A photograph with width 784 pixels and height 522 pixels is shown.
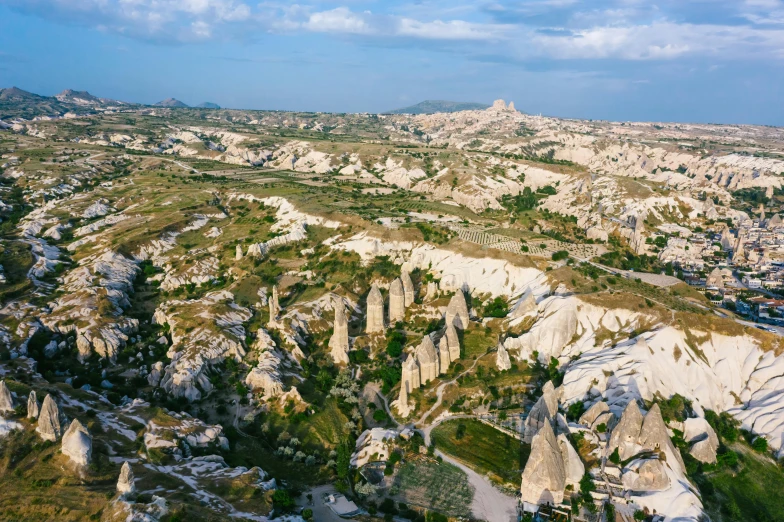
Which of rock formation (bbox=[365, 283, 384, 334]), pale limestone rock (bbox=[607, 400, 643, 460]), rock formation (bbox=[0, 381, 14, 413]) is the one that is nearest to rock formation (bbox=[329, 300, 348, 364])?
rock formation (bbox=[365, 283, 384, 334])

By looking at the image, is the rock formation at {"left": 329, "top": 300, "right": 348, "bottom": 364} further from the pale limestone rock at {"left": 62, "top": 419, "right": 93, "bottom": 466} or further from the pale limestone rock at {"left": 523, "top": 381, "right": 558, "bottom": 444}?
the pale limestone rock at {"left": 62, "top": 419, "right": 93, "bottom": 466}

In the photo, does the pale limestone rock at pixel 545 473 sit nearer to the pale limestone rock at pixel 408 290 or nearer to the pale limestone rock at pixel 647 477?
the pale limestone rock at pixel 647 477

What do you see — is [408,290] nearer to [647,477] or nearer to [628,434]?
[628,434]

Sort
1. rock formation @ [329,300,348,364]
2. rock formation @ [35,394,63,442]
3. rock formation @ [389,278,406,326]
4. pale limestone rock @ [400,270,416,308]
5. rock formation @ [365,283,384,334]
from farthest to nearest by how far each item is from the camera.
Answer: pale limestone rock @ [400,270,416,308]
rock formation @ [389,278,406,326]
rock formation @ [365,283,384,334]
rock formation @ [329,300,348,364]
rock formation @ [35,394,63,442]

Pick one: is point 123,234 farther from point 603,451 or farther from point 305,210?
point 603,451

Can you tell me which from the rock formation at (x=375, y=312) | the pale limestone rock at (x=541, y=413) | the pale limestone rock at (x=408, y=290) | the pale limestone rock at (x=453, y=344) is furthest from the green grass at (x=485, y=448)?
the pale limestone rock at (x=408, y=290)
